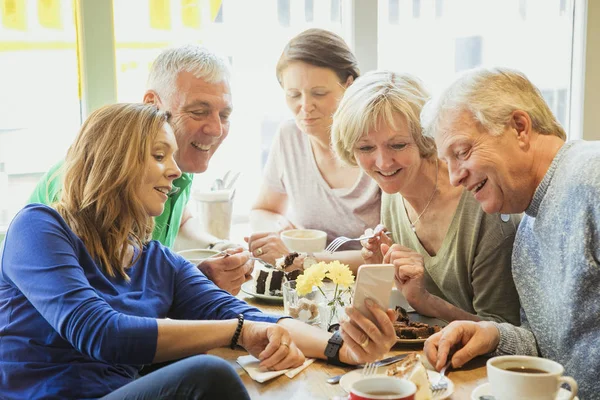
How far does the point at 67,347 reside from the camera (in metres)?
1.50

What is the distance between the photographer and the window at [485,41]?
3.45 meters

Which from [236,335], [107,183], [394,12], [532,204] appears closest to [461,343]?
[532,204]

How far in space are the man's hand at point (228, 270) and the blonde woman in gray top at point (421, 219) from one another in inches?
13.4

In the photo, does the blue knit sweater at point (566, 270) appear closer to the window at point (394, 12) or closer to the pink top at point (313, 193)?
the pink top at point (313, 193)

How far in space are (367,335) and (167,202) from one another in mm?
1006

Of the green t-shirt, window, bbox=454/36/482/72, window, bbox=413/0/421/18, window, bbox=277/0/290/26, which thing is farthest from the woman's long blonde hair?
window, bbox=454/36/482/72

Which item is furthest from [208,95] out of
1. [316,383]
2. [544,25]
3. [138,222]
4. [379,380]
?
[544,25]

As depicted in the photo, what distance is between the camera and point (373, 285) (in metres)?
1.34

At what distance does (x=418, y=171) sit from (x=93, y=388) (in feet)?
3.33

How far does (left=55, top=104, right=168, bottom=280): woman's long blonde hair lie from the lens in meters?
1.62

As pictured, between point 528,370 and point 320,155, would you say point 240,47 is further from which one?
point 528,370

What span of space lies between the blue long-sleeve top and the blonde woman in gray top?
669 mm

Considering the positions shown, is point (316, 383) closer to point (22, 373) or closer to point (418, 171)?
point (22, 373)

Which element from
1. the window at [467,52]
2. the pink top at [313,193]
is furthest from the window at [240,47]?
the window at [467,52]
